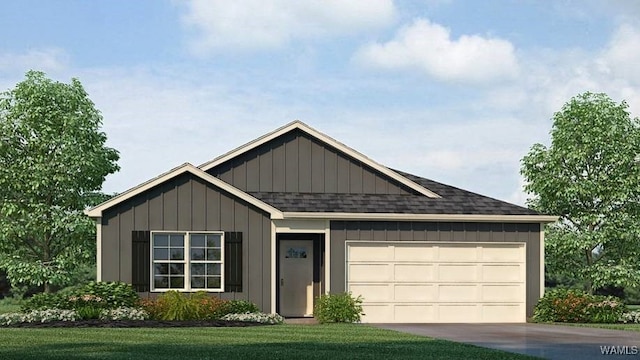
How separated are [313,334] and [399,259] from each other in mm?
6551

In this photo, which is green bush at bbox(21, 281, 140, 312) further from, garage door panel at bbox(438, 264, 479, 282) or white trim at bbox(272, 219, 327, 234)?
garage door panel at bbox(438, 264, 479, 282)

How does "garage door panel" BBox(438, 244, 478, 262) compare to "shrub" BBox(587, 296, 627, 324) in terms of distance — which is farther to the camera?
"garage door panel" BBox(438, 244, 478, 262)

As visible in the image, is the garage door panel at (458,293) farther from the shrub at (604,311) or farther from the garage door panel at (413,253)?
the shrub at (604,311)

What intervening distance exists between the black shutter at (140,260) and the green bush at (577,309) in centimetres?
1031

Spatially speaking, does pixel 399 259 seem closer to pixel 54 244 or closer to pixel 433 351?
pixel 433 351

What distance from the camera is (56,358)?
16016 millimetres

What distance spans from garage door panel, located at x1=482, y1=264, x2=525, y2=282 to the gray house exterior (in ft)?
0.09

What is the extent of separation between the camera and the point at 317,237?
2816 centimetres

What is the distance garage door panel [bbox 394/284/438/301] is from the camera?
27234 mm

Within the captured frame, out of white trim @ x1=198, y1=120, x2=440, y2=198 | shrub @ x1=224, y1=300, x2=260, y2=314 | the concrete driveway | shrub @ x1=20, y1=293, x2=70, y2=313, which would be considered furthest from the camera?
white trim @ x1=198, y1=120, x2=440, y2=198

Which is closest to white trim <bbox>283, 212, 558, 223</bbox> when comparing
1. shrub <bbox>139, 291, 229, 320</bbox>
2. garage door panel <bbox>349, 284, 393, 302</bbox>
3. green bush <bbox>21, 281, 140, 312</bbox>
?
garage door panel <bbox>349, 284, 393, 302</bbox>

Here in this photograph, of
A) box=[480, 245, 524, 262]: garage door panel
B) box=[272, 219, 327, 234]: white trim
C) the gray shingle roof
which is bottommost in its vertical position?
box=[480, 245, 524, 262]: garage door panel

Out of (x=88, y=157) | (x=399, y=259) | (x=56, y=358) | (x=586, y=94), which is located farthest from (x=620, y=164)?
(x=56, y=358)

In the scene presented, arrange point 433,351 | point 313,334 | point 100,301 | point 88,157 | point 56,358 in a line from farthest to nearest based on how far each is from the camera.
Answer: point 88,157
point 100,301
point 313,334
point 433,351
point 56,358
